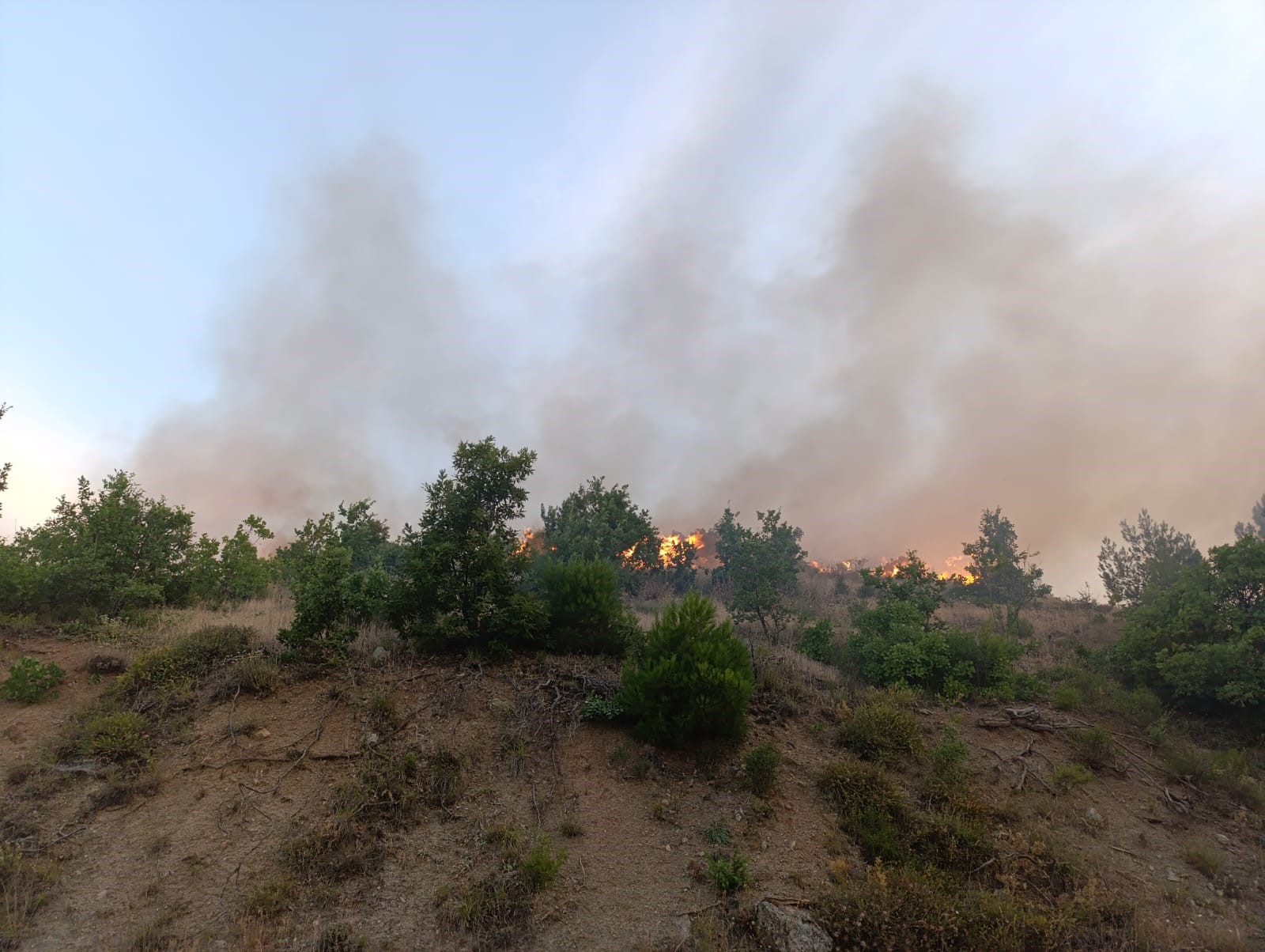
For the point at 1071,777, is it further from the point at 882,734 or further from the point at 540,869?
the point at 540,869

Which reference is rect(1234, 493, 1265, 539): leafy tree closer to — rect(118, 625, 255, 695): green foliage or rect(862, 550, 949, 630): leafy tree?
rect(862, 550, 949, 630): leafy tree

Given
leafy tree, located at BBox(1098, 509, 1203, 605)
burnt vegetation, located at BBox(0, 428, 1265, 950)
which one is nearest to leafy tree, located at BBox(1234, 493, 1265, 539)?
leafy tree, located at BBox(1098, 509, 1203, 605)

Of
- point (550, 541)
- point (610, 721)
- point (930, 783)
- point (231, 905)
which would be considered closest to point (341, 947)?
point (231, 905)

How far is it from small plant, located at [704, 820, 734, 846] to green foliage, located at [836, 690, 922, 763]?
3844mm

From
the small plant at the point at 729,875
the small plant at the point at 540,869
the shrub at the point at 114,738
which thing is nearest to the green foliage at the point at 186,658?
the shrub at the point at 114,738

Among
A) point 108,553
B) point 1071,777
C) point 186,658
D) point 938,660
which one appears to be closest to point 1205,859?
point 1071,777

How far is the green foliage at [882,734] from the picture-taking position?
10938 mm

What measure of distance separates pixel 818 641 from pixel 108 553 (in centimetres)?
2003

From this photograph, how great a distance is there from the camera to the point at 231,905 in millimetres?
6922

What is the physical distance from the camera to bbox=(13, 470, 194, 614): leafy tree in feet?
42.7

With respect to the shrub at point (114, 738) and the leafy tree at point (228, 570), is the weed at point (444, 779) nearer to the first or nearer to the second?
the shrub at point (114, 738)

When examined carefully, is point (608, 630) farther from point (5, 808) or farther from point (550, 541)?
point (550, 541)

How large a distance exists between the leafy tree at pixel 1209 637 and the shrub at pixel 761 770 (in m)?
10.6

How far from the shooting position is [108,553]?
44.6ft
